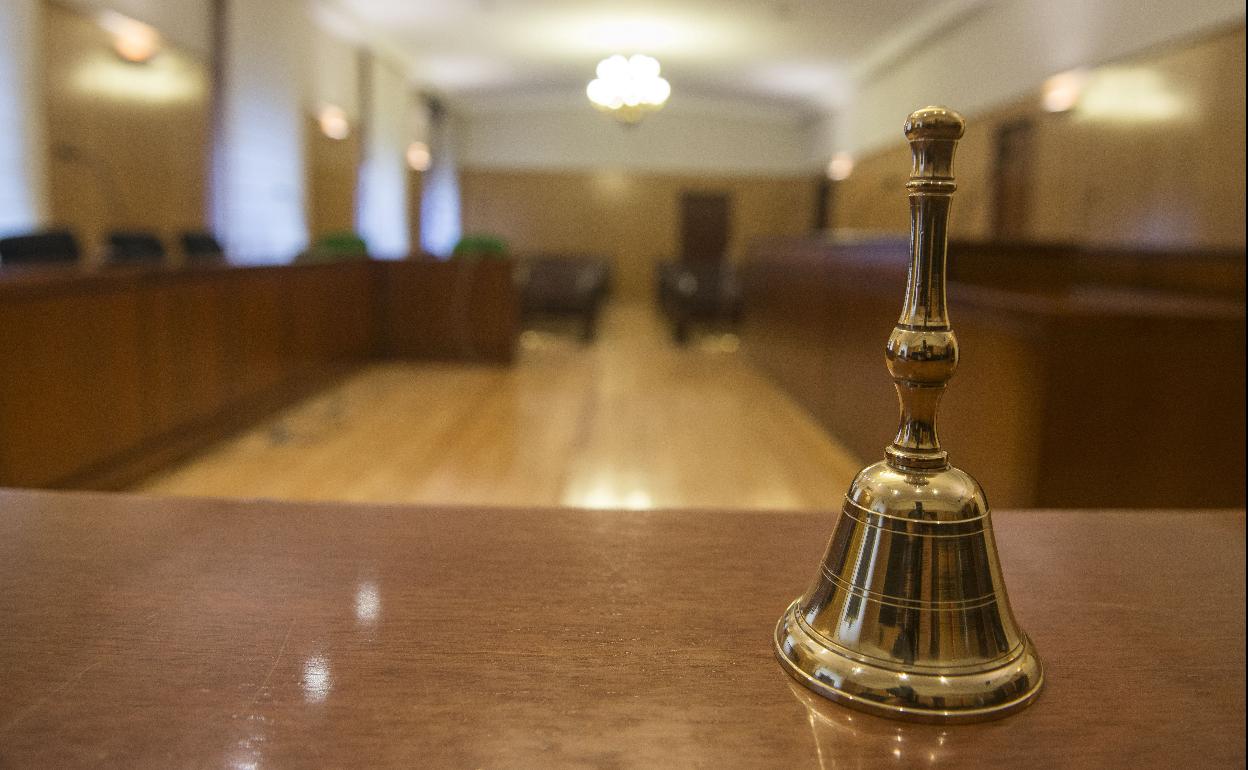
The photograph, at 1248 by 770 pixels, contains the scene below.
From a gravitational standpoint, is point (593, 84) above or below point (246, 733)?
above

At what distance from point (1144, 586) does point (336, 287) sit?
6391mm

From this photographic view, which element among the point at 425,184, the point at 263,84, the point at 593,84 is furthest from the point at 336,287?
the point at 425,184

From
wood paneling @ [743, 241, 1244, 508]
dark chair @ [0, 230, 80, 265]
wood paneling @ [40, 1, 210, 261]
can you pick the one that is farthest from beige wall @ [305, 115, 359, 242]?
wood paneling @ [743, 241, 1244, 508]

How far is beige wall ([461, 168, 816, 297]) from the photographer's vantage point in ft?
57.4

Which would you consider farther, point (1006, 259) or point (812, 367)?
point (812, 367)

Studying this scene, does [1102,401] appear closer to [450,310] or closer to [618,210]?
[450,310]

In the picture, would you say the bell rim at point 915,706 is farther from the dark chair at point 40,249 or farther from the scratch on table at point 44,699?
the dark chair at point 40,249

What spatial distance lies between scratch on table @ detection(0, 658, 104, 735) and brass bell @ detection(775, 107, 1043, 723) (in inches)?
14.3

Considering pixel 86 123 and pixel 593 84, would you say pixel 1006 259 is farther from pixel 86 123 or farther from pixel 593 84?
pixel 593 84

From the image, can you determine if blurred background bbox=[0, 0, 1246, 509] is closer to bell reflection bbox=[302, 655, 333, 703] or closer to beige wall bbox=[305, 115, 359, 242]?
beige wall bbox=[305, 115, 359, 242]

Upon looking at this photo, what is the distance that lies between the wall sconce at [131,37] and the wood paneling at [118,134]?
0.20 feet

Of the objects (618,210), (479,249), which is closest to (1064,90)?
(479,249)

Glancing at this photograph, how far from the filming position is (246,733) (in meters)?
0.44

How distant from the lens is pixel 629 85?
36.1 feet
